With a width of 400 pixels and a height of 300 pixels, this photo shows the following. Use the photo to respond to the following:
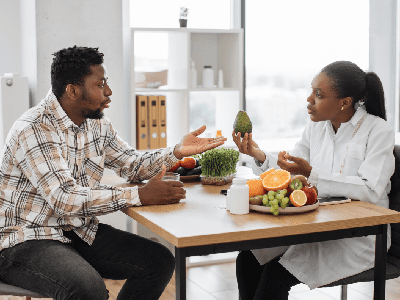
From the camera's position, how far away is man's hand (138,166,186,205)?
1.90 metres

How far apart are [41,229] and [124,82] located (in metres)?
1.79

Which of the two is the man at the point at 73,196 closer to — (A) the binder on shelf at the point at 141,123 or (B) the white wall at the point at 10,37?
(A) the binder on shelf at the point at 141,123

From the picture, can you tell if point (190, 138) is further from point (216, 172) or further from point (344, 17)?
point (344, 17)

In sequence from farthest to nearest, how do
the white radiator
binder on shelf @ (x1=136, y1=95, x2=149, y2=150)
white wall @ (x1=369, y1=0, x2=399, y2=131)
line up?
white wall @ (x1=369, y1=0, x2=399, y2=131), binder on shelf @ (x1=136, y1=95, x2=149, y2=150), the white radiator

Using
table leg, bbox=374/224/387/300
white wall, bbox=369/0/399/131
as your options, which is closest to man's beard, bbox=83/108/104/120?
table leg, bbox=374/224/387/300

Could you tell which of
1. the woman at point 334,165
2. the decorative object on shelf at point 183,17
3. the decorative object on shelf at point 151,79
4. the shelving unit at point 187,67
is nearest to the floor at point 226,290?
the shelving unit at point 187,67

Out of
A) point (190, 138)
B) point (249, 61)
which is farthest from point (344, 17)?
point (190, 138)

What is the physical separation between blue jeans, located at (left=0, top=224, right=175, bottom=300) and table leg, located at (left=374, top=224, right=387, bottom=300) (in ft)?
2.63

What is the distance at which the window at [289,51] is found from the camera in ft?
14.0

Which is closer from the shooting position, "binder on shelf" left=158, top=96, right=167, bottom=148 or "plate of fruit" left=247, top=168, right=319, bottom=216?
"plate of fruit" left=247, top=168, right=319, bottom=216

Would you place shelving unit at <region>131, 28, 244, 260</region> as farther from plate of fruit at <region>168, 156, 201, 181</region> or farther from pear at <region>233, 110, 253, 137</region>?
pear at <region>233, 110, 253, 137</region>

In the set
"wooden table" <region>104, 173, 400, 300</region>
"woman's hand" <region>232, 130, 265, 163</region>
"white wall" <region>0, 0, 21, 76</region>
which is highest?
"white wall" <region>0, 0, 21, 76</region>

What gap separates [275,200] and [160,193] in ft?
1.46

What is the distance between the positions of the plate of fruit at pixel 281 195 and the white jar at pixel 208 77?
2.03 m
